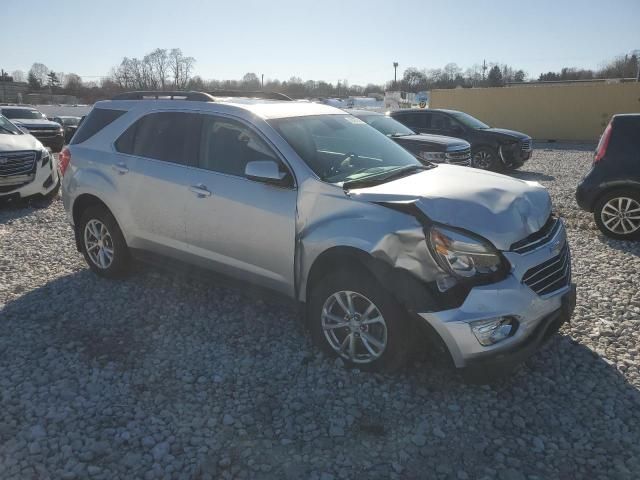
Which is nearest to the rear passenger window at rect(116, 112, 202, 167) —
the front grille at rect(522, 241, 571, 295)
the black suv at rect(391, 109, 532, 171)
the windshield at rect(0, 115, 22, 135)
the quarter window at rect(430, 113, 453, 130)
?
the front grille at rect(522, 241, 571, 295)

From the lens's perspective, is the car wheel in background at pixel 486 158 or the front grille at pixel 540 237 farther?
the car wheel in background at pixel 486 158

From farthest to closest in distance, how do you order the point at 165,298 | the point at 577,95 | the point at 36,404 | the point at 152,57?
1. the point at 152,57
2. the point at 577,95
3. the point at 165,298
4. the point at 36,404

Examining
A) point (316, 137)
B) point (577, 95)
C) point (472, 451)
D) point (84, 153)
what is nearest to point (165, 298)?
point (84, 153)

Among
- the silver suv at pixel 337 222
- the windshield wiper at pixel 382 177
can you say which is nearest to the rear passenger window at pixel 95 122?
the silver suv at pixel 337 222

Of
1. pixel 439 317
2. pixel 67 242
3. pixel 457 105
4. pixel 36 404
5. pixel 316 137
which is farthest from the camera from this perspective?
pixel 457 105

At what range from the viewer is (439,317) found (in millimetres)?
3049

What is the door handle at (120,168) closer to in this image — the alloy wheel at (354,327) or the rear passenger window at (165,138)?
the rear passenger window at (165,138)

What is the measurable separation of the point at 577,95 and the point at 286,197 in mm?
25323

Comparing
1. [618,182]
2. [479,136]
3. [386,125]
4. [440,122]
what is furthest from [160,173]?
[479,136]

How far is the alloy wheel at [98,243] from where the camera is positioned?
5.24m

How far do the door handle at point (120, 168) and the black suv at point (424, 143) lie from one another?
249 inches

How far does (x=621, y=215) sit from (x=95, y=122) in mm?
6556

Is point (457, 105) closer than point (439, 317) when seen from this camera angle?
No

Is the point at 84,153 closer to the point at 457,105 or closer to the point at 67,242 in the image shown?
the point at 67,242
